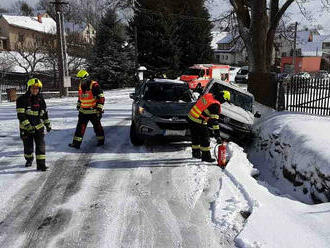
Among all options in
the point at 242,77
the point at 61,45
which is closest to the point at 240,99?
the point at 61,45

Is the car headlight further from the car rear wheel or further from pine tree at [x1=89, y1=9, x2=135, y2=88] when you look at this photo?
pine tree at [x1=89, y1=9, x2=135, y2=88]

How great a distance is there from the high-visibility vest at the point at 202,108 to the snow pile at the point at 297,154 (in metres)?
2.17

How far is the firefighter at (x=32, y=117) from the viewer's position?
622cm

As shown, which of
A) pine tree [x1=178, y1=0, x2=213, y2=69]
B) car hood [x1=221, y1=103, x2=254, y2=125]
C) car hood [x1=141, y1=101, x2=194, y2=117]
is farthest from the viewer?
pine tree [x1=178, y1=0, x2=213, y2=69]

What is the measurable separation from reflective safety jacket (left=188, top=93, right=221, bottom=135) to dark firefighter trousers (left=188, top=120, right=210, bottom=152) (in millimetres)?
103

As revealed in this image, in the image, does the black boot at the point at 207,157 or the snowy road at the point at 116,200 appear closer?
the snowy road at the point at 116,200

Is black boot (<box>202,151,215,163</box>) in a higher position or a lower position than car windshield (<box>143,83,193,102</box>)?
lower

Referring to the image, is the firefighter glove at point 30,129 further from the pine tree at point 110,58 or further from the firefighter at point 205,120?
the pine tree at point 110,58

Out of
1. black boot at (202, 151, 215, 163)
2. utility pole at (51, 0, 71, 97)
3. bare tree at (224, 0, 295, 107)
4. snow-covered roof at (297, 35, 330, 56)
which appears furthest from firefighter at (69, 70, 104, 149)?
snow-covered roof at (297, 35, 330, 56)

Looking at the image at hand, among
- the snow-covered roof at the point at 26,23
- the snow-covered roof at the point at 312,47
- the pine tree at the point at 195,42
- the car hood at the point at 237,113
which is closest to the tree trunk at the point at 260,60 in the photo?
the car hood at the point at 237,113

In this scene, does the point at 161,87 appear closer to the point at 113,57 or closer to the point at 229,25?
the point at 229,25

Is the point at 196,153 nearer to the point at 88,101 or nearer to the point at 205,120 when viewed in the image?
the point at 205,120

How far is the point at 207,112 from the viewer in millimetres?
6957

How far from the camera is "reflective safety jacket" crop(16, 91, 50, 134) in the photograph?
6207mm
